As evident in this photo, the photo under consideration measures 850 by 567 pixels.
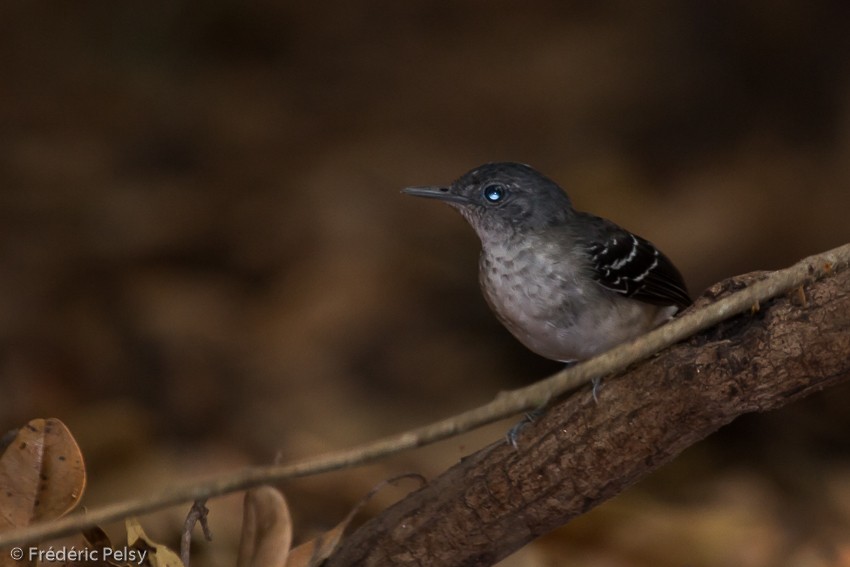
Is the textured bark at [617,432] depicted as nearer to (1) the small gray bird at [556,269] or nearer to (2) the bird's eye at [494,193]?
(1) the small gray bird at [556,269]

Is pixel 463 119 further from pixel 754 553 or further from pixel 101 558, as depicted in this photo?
pixel 101 558

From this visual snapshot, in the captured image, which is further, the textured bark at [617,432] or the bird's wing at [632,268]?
the bird's wing at [632,268]

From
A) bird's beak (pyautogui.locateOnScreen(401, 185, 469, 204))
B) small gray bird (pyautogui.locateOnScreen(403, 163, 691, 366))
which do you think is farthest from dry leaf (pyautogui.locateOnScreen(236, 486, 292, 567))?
bird's beak (pyautogui.locateOnScreen(401, 185, 469, 204))

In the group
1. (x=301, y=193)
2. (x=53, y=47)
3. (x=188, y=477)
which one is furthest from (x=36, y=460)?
(x=53, y=47)

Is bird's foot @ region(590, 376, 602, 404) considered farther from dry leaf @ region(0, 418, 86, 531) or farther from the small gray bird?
dry leaf @ region(0, 418, 86, 531)

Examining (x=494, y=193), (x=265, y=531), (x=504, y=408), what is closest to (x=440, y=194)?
(x=494, y=193)

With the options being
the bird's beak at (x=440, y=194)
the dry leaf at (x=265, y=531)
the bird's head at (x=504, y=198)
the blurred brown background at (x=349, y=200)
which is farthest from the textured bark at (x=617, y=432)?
the blurred brown background at (x=349, y=200)
